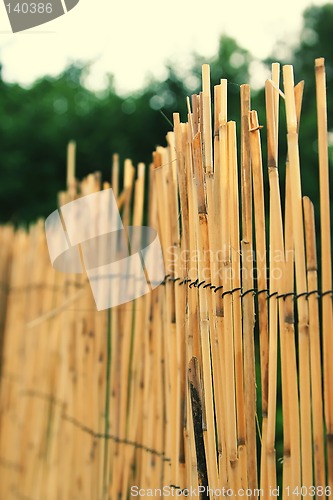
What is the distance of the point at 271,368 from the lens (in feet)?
3.64

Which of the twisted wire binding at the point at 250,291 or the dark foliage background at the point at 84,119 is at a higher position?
the dark foliage background at the point at 84,119

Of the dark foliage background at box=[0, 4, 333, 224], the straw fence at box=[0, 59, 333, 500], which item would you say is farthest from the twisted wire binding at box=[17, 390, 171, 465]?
the dark foliage background at box=[0, 4, 333, 224]

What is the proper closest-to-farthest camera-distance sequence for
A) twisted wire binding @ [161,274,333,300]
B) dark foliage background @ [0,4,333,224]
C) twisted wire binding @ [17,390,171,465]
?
1. twisted wire binding @ [161,274,333,300]
2. twisted wire binding @ [17,390,171,465]
3. dark foliage background @ [0,4,333,224]

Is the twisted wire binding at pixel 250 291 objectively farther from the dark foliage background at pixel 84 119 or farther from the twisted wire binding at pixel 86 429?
the dark foliage background at pixel 84 119

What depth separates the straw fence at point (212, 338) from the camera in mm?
1054

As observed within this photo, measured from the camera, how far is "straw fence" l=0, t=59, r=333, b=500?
1.05 meters

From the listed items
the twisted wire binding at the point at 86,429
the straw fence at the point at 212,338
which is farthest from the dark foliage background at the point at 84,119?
the straw fence at the point at 212,338

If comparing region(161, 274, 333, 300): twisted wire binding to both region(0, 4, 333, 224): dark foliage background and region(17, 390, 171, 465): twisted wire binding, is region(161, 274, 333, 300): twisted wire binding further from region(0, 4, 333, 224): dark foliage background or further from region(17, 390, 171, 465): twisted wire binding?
region(0, 4, 333, 224): dark foliage background

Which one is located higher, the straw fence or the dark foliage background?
the dark foliage background

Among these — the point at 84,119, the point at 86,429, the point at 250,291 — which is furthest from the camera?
the point at 84,119

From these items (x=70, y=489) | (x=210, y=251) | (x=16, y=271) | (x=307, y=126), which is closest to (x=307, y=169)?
(x=307, y=126)

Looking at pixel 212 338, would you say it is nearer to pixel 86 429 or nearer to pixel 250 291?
pixel 250 291

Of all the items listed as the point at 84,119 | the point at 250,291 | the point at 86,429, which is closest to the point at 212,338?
the point at 250,291

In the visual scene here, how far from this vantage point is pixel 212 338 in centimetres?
125
